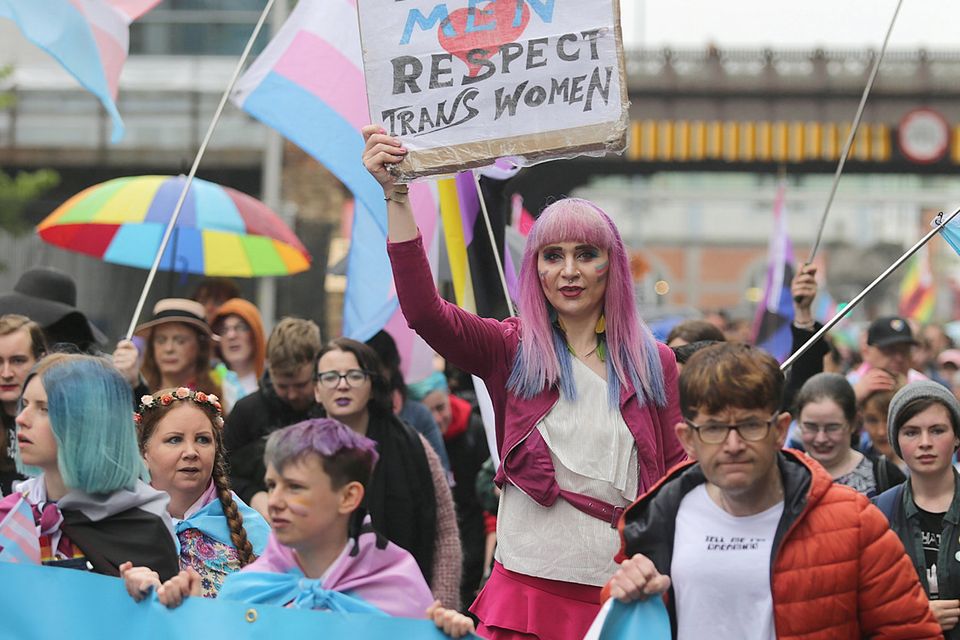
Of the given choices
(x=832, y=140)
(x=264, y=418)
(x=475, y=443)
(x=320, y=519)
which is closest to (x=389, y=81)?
(x=320, y=519)

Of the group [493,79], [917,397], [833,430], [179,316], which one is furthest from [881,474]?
[179,316]

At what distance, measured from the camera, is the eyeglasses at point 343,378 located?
6.43 meters

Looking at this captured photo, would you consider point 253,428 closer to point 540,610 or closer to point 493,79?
point 493,79

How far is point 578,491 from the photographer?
13.7 ft

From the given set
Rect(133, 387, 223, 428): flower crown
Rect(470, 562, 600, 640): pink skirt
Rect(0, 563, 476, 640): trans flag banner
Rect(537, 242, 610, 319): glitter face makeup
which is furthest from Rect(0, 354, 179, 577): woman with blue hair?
Rect(537, 242, 610, 319): glitter face makeup

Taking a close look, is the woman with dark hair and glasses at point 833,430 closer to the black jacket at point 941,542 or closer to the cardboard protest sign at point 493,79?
the black jacket at point 941,542

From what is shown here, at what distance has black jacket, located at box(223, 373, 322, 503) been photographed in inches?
260

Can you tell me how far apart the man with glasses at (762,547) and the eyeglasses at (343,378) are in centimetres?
304

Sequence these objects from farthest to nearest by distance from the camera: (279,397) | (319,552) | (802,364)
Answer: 1. (279,397)
2. (802,364)
3. (319,552)

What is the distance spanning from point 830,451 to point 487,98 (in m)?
2.36

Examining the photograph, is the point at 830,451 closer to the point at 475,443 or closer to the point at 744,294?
the point at 475,443

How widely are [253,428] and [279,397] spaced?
0.64ft

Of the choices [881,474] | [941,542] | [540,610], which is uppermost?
[881,474]

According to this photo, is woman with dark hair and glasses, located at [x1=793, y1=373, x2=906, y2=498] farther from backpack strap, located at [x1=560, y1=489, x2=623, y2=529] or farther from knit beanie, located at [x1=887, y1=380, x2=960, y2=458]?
backpack strap, located at [x1=560, y1=489, x2=623, y2=529]
